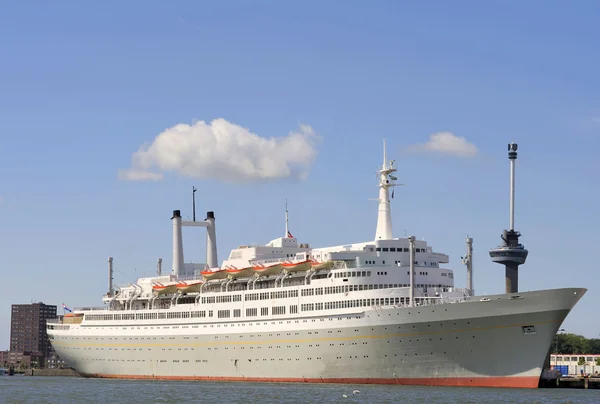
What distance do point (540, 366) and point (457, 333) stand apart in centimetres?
523

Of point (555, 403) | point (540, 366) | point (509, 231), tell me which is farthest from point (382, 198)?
point (555, 403)

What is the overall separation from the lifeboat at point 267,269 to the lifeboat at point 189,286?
7468mm

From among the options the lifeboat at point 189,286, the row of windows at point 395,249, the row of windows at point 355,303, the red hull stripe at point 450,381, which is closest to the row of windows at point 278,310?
the row of windows at point 355,303

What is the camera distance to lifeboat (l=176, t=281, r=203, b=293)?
8281cm

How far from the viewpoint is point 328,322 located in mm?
68375

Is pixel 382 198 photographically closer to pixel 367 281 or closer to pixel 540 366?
pixel 367 281

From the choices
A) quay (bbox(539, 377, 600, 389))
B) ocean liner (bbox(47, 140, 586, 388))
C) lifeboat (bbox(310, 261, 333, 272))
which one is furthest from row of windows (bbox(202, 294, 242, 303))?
quay (bbox(539, 377, 600, 389))

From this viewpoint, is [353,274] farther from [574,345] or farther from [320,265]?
[574,345]

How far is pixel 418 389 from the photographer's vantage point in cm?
6222

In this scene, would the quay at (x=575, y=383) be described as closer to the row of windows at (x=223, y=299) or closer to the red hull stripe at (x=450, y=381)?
the red hull stripe at (x=450, y=381)

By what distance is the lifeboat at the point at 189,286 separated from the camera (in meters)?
82.8

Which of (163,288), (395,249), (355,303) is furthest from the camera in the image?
(163,288)

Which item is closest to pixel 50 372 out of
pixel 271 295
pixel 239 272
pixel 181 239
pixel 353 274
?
pixel 181 239

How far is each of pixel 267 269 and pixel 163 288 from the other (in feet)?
44.3
